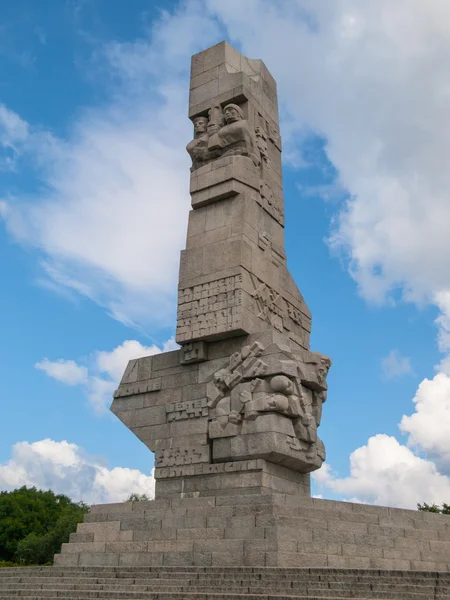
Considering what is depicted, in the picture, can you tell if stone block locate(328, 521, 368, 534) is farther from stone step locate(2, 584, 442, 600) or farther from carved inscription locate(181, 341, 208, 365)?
carved inscription locate(181, 341, 208, 365)

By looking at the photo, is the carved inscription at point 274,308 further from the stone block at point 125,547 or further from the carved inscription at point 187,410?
the stone block at point 125,547

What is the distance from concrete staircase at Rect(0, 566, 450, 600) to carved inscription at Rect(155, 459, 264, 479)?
268 centimetres

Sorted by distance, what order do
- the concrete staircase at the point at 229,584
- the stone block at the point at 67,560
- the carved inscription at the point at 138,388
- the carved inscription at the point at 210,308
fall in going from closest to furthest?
1. the concrete staircase at the point at 229,584
2. the stone block at the point at 67,560
3. the carved inscription at the point at 210,308
4. the carved inscription at the point at 138,388

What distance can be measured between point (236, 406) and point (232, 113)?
667cm

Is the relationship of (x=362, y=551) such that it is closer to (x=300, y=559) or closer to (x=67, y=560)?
(x=300, y=559)

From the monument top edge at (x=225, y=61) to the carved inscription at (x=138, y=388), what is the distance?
7712 mm

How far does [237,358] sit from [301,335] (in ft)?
11.2

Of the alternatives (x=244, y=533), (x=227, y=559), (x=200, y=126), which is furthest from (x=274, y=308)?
(x=227, y=559)

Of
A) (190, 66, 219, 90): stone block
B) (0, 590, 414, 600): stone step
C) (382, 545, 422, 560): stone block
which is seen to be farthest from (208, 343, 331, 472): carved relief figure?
(190, 66, 219, 90): stone block

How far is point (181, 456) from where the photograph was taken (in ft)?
39.1

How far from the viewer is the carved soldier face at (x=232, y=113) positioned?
563 inches

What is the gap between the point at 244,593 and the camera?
6.96 m

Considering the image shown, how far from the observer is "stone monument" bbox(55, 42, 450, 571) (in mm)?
9508

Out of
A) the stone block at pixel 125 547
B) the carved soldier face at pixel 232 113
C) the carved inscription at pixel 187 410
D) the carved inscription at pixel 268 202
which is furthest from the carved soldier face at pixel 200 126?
the stone block at pixel 125 547
